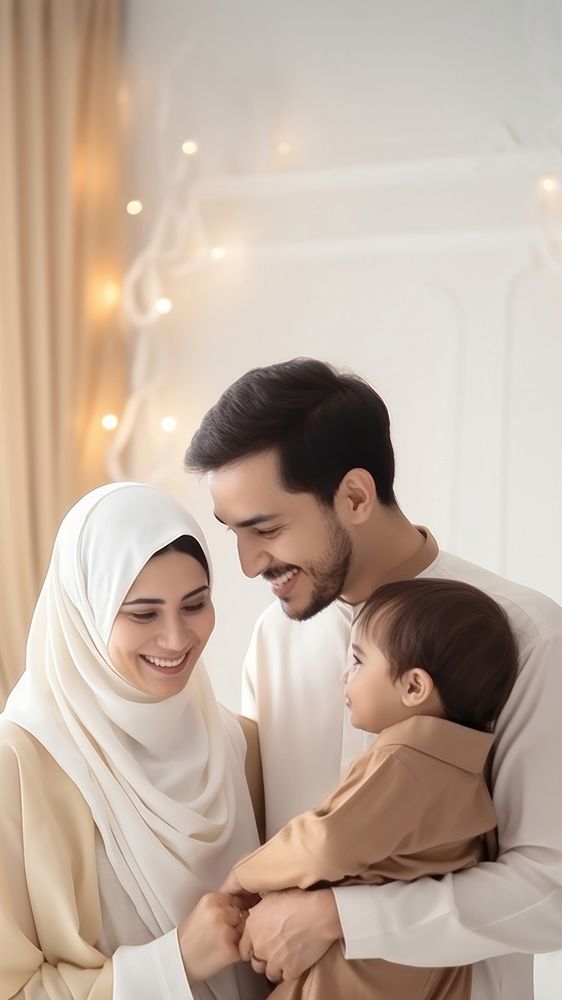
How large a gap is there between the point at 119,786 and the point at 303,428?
65 cm

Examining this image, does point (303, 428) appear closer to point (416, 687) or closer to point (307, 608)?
point (307, 608)

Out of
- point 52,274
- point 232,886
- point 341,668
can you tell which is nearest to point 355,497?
point 341,668

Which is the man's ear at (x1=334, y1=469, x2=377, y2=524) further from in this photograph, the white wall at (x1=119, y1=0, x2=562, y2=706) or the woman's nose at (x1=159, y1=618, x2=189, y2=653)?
→ the white wall at (x1=119, y1=0, x2=562, y2=706)

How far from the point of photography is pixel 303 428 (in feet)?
6.22

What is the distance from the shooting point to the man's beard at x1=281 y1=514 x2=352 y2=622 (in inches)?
73.9

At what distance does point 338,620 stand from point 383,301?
66.9 inches

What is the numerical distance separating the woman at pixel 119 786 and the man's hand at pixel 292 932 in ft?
0.15

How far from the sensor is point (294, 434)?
6.17 feet

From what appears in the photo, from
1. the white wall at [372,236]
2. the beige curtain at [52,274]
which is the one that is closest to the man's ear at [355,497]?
the white wall at [372,236]

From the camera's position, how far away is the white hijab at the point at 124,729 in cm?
169

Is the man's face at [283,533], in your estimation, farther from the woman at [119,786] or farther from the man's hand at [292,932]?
the man's hand at [292,932]

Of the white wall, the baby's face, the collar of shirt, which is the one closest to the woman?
the baby's face

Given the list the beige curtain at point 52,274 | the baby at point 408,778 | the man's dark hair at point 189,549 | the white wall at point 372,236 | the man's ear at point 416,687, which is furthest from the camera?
the beige curtain at point 52,274

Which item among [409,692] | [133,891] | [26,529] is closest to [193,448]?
[409,692]
